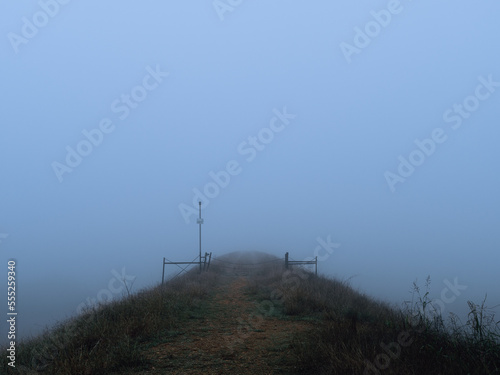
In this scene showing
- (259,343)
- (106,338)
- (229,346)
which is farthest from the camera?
(259,343)

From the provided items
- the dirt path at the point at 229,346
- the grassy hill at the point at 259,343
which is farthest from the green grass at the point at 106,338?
the dirt path at the point at 229,346

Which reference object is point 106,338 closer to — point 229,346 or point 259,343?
point 229,346

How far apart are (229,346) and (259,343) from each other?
57 centimetres

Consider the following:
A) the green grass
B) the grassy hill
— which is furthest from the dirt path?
the green grass

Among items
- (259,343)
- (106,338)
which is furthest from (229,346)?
(106,338)

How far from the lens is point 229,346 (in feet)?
21.2

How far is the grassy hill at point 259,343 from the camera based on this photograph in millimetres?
4438

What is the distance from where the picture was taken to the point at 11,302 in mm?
6293

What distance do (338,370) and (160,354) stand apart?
3.06 meters

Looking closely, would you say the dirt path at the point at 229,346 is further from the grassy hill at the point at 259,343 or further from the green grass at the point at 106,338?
the green grass at the point at 106,338

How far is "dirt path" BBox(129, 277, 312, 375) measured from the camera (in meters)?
5.34

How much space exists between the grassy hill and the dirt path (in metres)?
0.02

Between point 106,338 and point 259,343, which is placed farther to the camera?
point 259,343

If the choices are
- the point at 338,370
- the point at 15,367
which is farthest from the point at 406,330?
the point at 15,367
